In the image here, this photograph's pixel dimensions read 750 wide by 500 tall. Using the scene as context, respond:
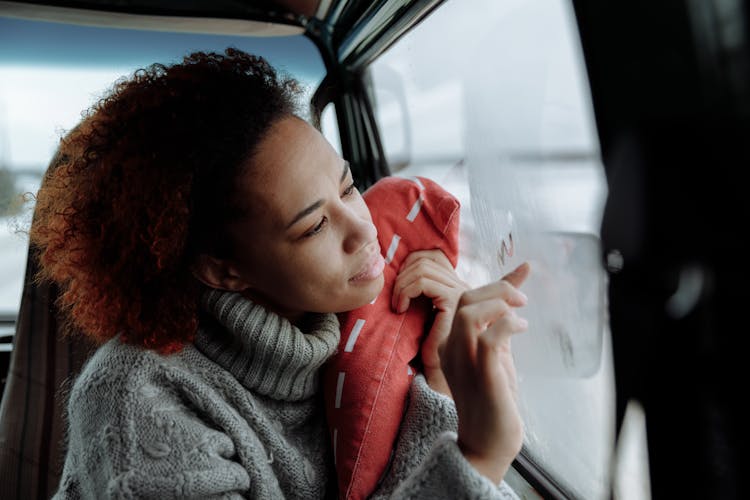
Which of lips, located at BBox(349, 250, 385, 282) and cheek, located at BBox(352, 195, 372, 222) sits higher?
cheek, located at BBox(352, 195, 372, 222)

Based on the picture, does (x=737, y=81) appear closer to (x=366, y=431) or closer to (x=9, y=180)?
(x=366, y=431)

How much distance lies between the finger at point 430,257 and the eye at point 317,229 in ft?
0.77

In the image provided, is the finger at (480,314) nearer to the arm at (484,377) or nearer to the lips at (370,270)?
the arm at (484,377)

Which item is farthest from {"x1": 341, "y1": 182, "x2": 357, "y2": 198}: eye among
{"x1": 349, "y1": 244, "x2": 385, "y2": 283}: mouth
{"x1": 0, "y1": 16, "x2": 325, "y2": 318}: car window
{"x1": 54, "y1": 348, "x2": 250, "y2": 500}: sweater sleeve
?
{"x1": 0, "y1": 16, "x2": 325, "y2": 318}: car window

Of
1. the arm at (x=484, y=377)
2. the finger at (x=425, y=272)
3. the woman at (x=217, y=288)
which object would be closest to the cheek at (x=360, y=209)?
the woman at (x=217, y=288)

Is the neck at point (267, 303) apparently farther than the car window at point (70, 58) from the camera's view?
No

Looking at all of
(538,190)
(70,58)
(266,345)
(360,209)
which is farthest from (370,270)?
(70,58)

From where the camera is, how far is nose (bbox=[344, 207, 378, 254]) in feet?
2.95

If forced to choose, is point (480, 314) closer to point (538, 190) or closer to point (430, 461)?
point (430, 461)

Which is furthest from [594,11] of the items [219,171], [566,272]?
[219,171]

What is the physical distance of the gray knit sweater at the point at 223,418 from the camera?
863mm

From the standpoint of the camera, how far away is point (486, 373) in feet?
2.34

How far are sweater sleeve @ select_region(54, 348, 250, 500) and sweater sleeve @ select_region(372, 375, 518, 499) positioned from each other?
241mm

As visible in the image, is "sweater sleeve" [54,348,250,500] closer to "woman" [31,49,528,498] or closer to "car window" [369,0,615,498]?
"woman" [31,49,528,498]
